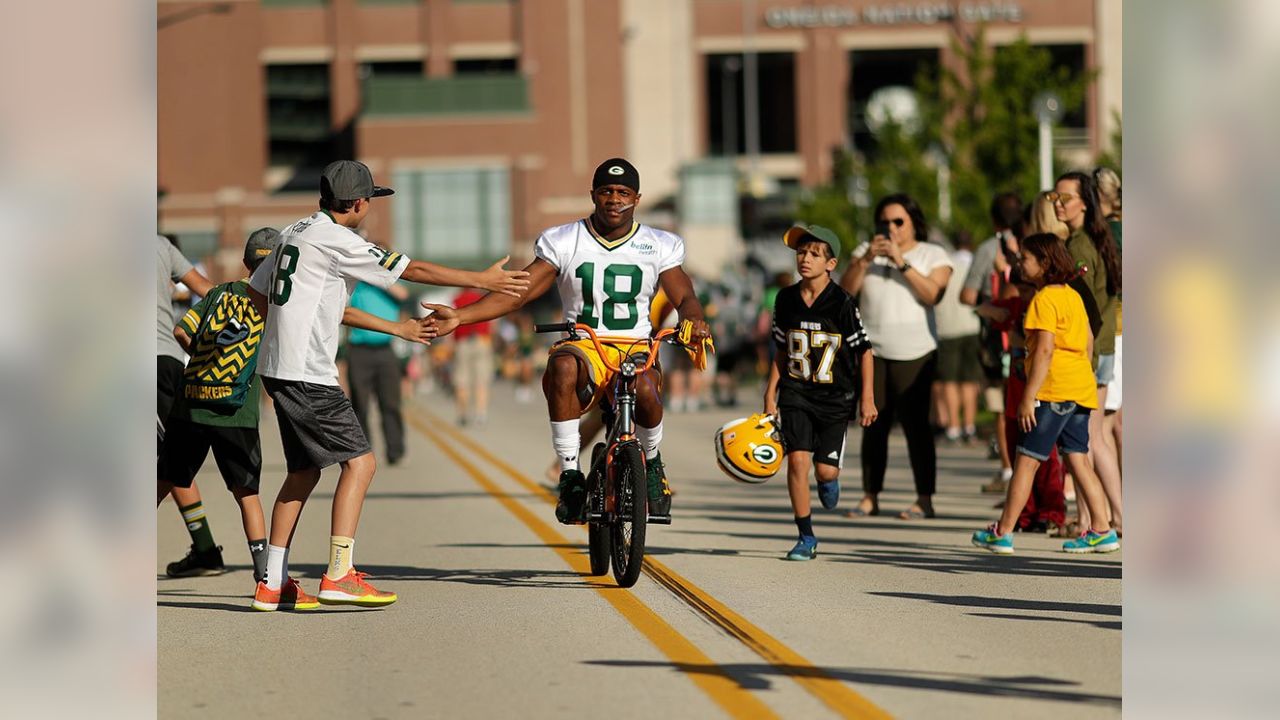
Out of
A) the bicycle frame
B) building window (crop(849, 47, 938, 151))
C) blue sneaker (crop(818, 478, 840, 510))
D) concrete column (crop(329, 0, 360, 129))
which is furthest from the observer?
building window (crop(849, 47, 938, 151))

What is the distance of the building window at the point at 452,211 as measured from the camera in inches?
3027

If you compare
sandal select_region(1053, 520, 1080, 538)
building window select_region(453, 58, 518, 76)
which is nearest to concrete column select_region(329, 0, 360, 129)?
building window select_region(453, 58, 518, 76)

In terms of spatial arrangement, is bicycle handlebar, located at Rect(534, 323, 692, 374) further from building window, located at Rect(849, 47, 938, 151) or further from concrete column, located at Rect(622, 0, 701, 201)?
building window, located at Rect(849, 47, 938, 151)

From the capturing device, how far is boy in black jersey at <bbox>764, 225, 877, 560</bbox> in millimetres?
11406

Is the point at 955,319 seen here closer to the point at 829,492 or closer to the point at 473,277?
the point at 829,492

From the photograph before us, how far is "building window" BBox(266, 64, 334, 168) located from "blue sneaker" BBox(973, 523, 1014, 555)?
76.0 metres

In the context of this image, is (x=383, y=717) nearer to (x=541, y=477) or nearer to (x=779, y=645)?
(x=779, y=645)

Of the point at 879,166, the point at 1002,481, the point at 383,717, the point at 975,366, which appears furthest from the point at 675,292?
the point at 879,166

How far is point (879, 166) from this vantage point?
46.4m

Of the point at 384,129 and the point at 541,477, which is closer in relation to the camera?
the point at 541,477

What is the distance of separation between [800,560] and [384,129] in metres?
67.5

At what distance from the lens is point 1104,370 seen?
11.9 meters

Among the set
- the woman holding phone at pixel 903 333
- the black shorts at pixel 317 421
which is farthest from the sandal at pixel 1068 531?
the black shorts at pixel 317 421
